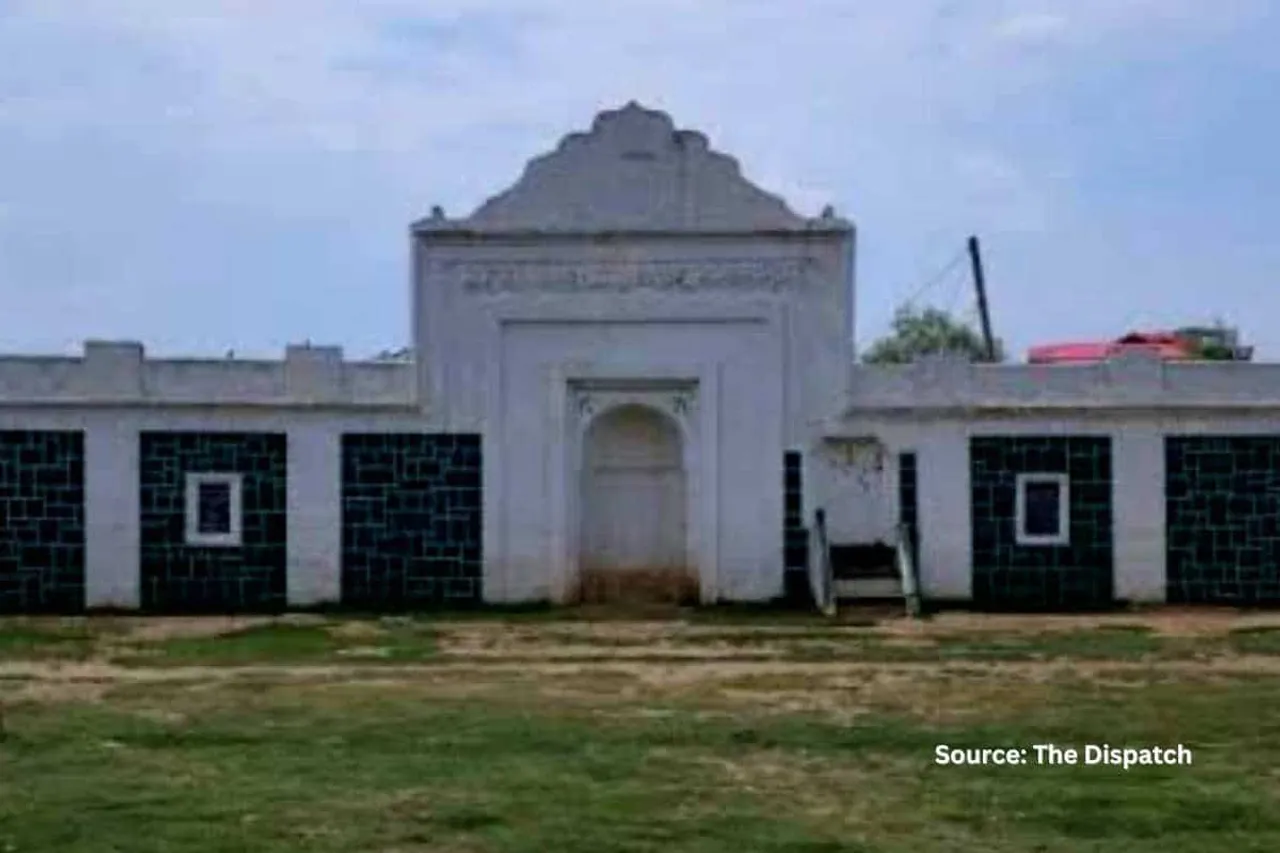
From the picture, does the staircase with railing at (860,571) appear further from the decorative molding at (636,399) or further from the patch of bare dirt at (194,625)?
the patch of bare dirt at (194,625)

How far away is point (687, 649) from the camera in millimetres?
20016

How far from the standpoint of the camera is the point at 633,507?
1046 inches

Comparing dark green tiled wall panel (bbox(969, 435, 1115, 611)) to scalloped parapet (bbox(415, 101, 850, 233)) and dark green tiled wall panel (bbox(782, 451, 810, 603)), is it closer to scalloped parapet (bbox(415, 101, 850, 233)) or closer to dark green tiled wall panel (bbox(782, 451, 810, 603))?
dark green tiled wall panel (bbox(782, 451, 810, 603))

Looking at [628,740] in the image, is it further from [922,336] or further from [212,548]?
[922,336]

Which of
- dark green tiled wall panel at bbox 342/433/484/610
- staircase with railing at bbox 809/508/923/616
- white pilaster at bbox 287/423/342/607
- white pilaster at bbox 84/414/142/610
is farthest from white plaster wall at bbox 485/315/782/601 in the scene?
white pilaster at bbox 84/414/142/610

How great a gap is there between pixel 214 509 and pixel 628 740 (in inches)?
557

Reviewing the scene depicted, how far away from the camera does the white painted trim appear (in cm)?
2564

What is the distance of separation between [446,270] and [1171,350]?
16240mm

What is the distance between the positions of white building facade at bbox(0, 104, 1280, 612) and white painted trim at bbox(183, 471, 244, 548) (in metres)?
0.03

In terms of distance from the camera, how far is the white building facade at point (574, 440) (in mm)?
25641

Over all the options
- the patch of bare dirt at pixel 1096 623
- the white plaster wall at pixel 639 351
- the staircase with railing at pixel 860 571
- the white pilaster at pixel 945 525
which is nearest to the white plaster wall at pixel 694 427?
the white plaster wall at pixel 639 351

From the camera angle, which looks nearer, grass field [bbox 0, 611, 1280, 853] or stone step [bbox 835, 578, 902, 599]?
grass field [bbox 0, 611, 1280, 853]

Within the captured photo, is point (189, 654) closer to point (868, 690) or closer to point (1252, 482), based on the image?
point (868, 690)

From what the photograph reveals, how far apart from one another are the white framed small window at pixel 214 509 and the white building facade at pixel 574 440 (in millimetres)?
27
